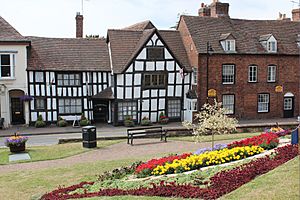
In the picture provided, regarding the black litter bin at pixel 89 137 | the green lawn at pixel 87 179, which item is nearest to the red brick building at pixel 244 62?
the black litter bin at pixel 89 137

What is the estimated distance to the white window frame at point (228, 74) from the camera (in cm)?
3491

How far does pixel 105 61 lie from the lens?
34562 millimetres

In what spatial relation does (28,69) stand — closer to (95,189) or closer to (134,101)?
(134,101)

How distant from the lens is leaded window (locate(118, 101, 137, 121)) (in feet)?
108

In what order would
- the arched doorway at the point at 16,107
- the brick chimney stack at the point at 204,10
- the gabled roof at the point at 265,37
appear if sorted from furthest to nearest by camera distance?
the brick chimney stack at the point at 204,10 < the gabled roof at the point at 265,37 < the arched doorway at the point at 16,107

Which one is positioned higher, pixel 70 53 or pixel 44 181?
pixel 70 53

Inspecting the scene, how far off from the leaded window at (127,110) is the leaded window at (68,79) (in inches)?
163

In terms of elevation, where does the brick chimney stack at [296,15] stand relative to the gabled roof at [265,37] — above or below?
above

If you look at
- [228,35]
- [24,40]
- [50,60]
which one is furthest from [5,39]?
[228,35]

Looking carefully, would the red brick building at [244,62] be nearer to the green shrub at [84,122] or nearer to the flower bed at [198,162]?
the green shrub at [84,122]

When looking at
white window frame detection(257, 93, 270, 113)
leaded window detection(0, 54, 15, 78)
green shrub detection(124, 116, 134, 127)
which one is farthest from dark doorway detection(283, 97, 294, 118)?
leaded window detection(0, 54, 15, 78)

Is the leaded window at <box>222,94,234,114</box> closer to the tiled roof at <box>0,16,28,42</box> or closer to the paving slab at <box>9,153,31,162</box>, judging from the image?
the tiled roof at <box>0,16,28,42</box>

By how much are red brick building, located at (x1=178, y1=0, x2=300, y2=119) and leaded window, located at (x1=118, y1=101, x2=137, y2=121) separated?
5659 millimetres

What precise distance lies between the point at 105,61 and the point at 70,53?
3101 millimetres
